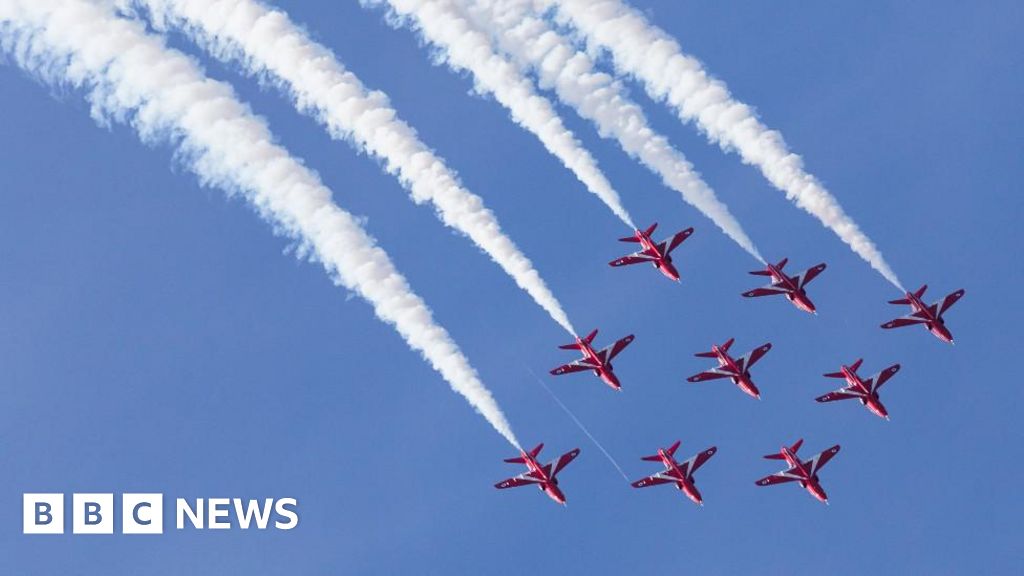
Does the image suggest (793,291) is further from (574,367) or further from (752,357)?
(574,367)

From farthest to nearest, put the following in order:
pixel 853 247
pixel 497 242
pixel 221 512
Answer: pixel 221 512, pixel 853 247, pixel 497 242

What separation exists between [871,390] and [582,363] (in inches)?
542

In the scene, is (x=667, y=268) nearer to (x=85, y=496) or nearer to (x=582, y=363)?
(x=582, y=363)

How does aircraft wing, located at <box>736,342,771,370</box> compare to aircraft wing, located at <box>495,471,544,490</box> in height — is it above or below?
above

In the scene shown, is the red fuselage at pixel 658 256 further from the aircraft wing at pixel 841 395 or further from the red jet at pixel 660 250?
the aircraft wing at pixel 841 395

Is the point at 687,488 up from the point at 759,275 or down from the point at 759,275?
down

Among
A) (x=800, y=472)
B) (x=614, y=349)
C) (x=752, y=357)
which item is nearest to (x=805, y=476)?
(x=800, y=472)

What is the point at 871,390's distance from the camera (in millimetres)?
80125

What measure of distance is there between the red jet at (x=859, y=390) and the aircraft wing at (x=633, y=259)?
10842 mm

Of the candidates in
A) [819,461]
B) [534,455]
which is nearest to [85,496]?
[534,455]

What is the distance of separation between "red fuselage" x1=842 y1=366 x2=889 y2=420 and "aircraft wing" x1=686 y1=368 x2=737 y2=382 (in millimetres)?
5500

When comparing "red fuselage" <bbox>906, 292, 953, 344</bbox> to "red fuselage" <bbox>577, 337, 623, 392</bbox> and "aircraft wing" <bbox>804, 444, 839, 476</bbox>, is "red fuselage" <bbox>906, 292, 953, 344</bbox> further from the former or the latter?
"red fuselage" <bbox>577, 337, 623, 392</bbox>

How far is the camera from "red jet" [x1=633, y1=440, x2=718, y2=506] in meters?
79.3

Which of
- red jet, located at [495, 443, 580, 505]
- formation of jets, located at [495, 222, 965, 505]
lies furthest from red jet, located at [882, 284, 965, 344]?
red jet, located at [495, 443, 580, 505]
